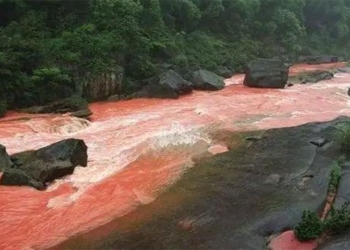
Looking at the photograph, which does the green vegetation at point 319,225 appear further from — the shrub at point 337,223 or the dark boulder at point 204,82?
the dark boulder at point 204,82

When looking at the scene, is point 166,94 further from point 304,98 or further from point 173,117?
point 304,98

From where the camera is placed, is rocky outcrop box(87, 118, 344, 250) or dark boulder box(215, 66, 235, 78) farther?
dark boulder box(215, 66, 235, 78)

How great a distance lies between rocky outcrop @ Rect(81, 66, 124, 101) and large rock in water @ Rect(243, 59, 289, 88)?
878 centimetres

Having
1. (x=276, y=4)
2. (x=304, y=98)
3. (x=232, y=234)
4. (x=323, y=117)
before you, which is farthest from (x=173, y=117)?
(x=276, y=4)

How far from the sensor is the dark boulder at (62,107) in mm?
21219

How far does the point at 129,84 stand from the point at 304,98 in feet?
33.2

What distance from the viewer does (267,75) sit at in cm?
2903

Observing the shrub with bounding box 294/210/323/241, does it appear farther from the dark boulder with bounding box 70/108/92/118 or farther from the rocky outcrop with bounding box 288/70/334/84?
the rocky outcrop with bounding box 288/70/334/84

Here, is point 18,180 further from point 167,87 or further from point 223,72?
point 223,72

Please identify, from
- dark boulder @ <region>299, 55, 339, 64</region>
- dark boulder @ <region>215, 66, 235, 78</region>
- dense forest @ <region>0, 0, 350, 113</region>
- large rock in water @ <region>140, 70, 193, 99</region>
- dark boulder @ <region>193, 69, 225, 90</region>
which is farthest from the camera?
dark boulder @ <region>299, 55, 339, 64</region>

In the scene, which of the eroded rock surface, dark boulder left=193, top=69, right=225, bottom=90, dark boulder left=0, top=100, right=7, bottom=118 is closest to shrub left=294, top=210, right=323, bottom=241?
the eroded rock surface

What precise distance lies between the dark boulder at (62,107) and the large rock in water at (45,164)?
6.68 metres

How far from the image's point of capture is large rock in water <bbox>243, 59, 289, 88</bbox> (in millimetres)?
28875

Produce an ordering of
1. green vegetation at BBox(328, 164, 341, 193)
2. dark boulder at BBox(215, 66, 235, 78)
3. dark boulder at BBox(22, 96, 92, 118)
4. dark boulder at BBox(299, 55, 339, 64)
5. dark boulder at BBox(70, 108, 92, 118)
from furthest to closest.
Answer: dark boulder at BBox(299, 55, 339, 64), dark boulder at BBox(215, 66, 235, 78), dark boulder at BBox(22, 96, 92, 118), dark boulder at BBox(70, 108, 92, 118), green vegetation at BBox(328, 164, 341, 193)
